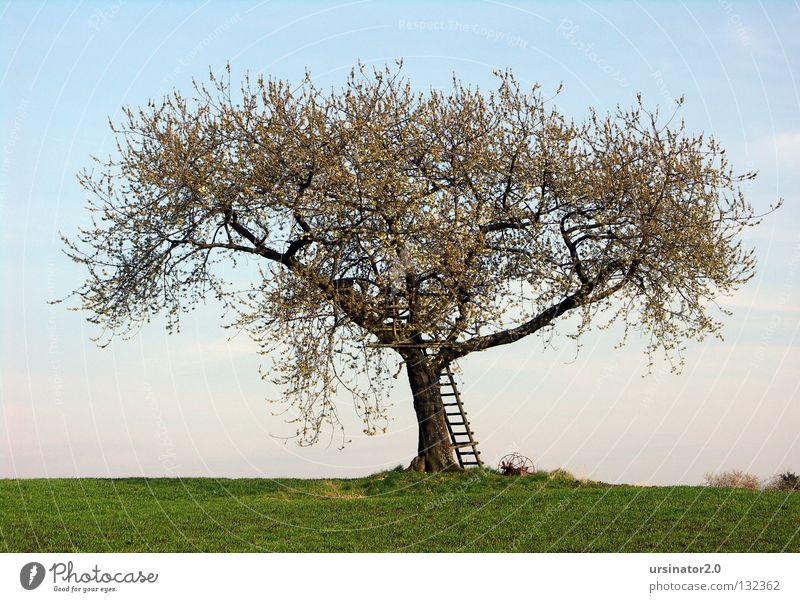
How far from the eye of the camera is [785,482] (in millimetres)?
26094

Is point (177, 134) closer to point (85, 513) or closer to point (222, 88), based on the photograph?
point (222, 88)

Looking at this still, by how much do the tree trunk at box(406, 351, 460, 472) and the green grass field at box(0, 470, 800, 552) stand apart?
30.2 inches

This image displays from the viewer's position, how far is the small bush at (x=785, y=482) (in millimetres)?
25875

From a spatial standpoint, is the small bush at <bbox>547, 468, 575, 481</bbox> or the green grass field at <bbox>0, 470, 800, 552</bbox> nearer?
the green grass field at <bbox>0, 470, 800, 552</bbox>

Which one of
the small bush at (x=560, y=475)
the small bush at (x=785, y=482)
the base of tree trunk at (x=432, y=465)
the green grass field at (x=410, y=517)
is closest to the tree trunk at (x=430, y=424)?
the base of tree trunk at (x=432, y=465)

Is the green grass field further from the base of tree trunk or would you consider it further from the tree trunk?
the tree trunk

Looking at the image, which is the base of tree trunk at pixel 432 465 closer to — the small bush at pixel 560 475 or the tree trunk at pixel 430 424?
the tree trunk at pixel 430 424

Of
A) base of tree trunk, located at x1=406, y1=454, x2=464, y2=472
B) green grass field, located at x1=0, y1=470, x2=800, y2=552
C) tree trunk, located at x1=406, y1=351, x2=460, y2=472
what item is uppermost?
tree trunk, located at x1=406, y1=351, x2=460, y2=472

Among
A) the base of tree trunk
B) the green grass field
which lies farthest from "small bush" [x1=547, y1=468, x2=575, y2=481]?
the base of tree trunk

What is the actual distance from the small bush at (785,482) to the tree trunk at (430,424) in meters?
9.37

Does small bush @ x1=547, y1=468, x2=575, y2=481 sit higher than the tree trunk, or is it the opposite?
the tree trunk

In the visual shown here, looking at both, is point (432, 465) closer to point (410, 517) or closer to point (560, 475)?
point (560, 475)

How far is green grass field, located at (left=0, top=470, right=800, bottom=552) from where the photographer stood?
667 inches

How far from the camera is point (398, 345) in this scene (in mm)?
22078
